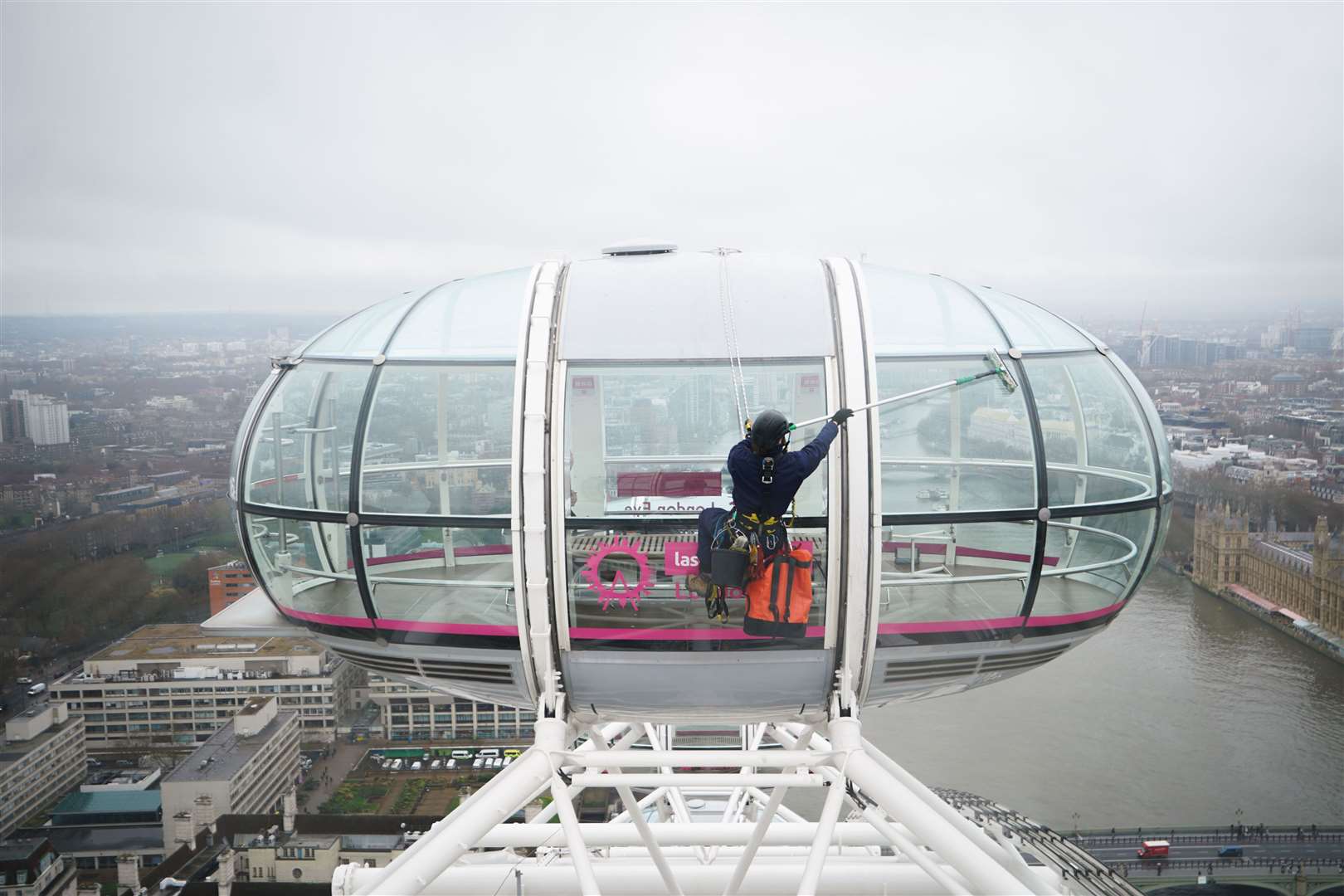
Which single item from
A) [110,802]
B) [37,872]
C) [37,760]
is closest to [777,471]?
[37,872]

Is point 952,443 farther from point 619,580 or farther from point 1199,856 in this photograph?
point 1199,856

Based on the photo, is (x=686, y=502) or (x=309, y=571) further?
(x=309, y=571)

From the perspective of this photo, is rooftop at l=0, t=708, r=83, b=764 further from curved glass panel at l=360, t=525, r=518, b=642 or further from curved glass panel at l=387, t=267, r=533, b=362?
curved glass panel at l=387, t=267, r=533, b=362

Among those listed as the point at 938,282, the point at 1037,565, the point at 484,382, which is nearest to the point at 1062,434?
the point at 1037,565

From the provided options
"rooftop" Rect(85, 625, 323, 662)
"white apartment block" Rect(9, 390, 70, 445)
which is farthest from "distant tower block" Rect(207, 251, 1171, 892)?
"white apartment block" Rect(9, 390, 70, 445)

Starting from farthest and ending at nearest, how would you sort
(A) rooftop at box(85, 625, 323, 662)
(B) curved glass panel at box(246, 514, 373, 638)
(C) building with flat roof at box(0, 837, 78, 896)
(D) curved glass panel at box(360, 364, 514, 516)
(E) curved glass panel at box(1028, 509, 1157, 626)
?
1. (A) rooftop at box(85, 625, 323, 662)
2. (C) building with flat roof at box(0, 837, 78, 896)
3. (B) curved glass panel at box(246, 514, 373, 638)
4. (E) curved glass panel at box(1028, 509, 1157, 626)
5. (D) curved glass panel at box(360, 364, 514, 516)
